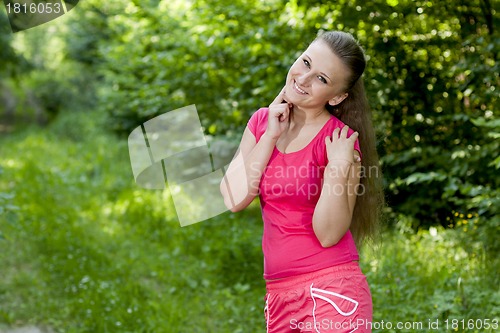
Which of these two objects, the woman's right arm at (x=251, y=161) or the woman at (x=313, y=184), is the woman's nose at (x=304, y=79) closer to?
the woman at (x=313, y=184)

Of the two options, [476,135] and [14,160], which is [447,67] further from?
[14,160]

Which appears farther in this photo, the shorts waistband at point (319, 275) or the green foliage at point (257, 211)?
the green foliage at point (257, 211)

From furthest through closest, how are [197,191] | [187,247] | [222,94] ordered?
[222,94]
[197,191]
[187,247]

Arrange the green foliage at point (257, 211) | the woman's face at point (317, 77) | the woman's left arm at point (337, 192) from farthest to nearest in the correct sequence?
1. the green foliage at point (257, 211)
2. the woman's face at point (317, 77)
3. the woman's left arm at point (337, 192)

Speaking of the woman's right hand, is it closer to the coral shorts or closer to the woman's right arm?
the woman's right arm

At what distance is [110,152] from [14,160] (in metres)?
1.63

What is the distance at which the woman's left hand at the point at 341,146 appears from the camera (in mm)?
2276

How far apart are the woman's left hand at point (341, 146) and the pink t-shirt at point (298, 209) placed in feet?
0.10

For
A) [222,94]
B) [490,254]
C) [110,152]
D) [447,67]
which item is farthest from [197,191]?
[110,152]

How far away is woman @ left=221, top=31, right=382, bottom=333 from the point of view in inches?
89.4

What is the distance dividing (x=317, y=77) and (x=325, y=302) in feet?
2.56

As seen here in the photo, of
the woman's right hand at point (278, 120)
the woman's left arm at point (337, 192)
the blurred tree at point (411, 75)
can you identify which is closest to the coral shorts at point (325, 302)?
the woman's left arm at point (337, 192)

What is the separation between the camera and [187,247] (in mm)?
6301

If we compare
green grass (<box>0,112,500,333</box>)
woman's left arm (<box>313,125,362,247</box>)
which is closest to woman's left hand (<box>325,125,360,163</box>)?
woman's left arm (<box>313,125,362,247</box>)
